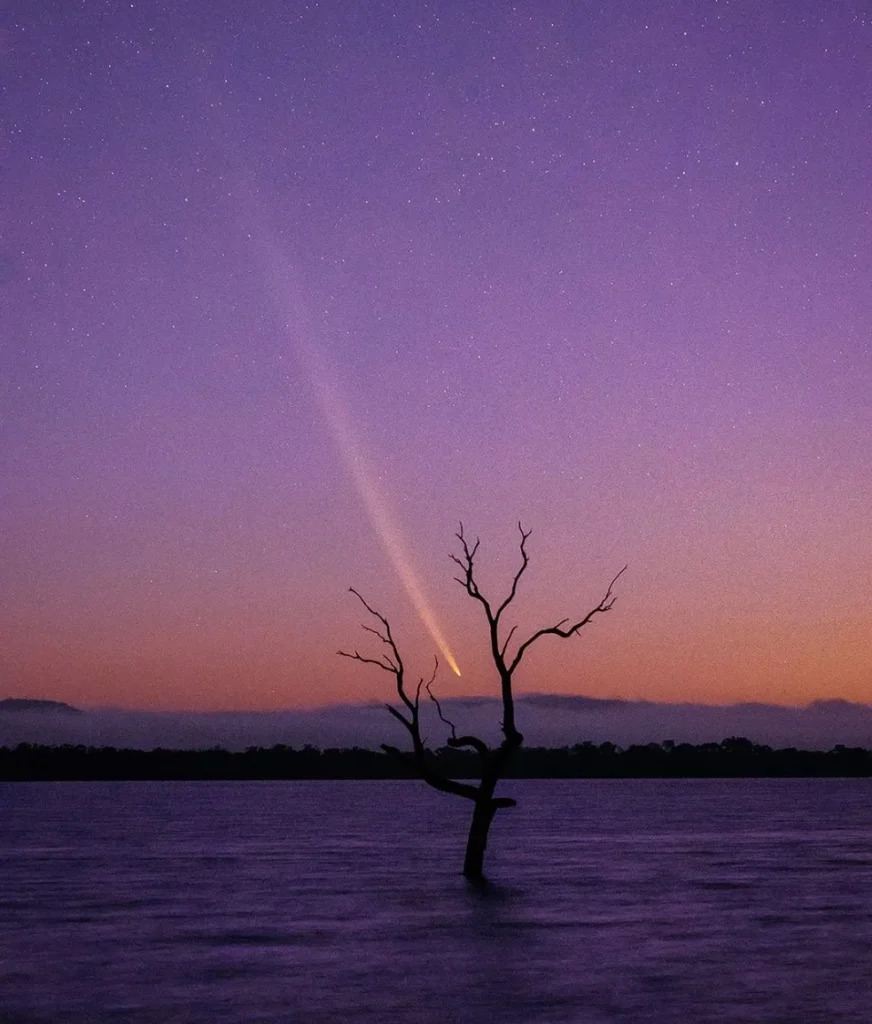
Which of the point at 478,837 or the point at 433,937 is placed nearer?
the point at 433,937

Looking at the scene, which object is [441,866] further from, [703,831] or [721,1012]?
[703,831]

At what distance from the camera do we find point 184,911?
112 ft

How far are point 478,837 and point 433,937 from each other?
998 cm

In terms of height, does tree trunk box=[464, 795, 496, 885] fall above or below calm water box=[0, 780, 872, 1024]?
above

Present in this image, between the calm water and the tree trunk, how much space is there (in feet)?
3.01

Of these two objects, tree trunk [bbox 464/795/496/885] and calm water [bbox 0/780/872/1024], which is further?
tree trunk [bbox 464/795/496/885]

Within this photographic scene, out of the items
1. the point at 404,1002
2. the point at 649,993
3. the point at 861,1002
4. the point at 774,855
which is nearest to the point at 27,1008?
the point at 404,1002

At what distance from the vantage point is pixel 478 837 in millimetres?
38156

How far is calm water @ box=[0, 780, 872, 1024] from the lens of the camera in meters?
20.6

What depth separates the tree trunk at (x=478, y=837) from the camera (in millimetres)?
34969

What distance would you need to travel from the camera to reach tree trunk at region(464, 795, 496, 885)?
115 feet

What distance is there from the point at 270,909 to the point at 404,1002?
14.6 m

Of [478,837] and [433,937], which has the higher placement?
[478,837]

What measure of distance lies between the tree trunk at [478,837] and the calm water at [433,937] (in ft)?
3.01
